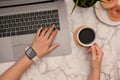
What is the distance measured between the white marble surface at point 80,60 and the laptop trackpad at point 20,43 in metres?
0.05

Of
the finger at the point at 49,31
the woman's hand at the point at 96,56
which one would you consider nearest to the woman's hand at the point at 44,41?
the finger at the point at 49,31

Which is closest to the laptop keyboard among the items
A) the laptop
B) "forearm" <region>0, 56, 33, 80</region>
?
the laptop

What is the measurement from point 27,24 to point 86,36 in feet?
0.74

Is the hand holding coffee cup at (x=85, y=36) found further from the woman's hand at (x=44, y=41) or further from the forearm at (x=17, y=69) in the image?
the forearm at (x=17, y=69)

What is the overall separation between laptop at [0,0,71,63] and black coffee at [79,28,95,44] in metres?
0.06

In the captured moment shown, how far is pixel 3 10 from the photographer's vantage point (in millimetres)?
1033

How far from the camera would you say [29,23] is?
3.37 feet

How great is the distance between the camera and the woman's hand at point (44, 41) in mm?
1012

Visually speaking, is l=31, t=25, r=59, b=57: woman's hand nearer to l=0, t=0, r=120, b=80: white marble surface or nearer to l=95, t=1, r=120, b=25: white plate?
l=0, t=0, r=120, b=80: white marble surface

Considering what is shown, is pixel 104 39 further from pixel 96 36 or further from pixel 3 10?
pixel 3 10

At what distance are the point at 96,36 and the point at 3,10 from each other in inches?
14.2

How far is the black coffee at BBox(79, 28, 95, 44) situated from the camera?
99 cm

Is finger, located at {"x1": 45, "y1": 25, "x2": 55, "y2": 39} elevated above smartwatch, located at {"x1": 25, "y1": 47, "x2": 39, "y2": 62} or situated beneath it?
elevated above

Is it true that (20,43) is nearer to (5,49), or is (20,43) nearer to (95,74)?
(5,49)
